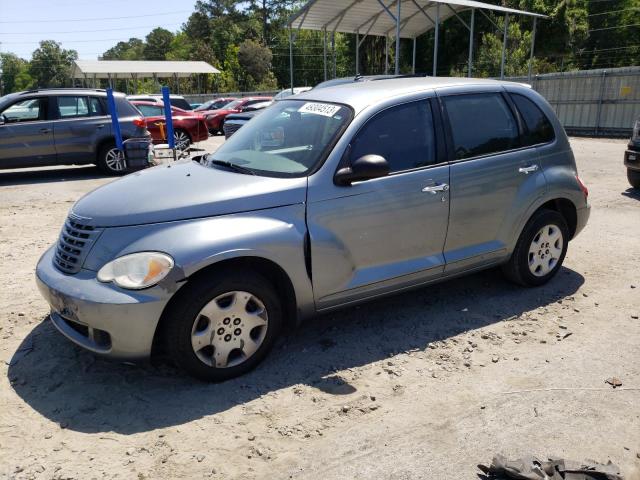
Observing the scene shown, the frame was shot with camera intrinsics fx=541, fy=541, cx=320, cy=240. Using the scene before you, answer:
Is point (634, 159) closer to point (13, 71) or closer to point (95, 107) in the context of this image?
point (95, 107)

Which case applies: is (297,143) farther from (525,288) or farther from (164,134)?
(164,134)

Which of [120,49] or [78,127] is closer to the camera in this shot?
[78,127]

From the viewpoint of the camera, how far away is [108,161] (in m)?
11.4

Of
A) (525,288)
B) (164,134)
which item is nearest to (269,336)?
(525,288)

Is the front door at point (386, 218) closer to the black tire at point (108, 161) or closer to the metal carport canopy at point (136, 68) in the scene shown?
the black tire at point (108, 161)

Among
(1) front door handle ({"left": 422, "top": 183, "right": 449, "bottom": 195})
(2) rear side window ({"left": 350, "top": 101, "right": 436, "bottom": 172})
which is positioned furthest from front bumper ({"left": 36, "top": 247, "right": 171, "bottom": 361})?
(1) front door handle ({"left": 422, "top": 183, "right": 449, "bottom": 195})

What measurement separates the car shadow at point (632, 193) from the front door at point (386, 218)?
5983mm

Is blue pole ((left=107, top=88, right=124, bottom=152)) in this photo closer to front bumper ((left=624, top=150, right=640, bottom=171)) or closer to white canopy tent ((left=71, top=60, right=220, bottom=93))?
front bumper ((left=624, top=150, right=640, bottom=171))

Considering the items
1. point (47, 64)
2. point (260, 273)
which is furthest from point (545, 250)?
point (47, 64)

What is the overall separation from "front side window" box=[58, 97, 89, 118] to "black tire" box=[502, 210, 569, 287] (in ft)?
30.9

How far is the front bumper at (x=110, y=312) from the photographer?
3.00m

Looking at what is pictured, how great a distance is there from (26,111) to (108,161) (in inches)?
68.6

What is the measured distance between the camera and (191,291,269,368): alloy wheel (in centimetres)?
321

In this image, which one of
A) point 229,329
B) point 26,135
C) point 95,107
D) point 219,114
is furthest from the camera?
point 219,114
